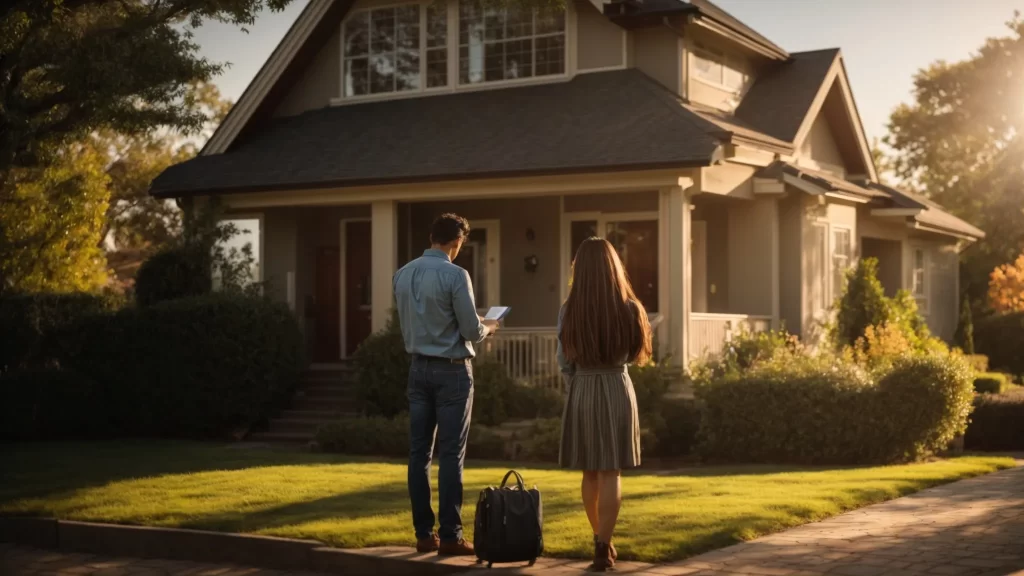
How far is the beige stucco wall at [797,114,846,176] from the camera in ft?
76.8

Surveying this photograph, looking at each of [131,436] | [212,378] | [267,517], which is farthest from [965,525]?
[131,436]

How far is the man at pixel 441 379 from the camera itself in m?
8.62

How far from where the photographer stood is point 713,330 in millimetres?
19219

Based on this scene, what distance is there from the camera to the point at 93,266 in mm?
33156

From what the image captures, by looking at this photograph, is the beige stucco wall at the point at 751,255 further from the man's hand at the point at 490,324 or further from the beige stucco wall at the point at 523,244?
the man's hand at the point at 490,324

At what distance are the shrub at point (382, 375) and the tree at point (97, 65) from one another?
4.28 m

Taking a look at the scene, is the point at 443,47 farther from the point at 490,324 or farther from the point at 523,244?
the point at 490,324

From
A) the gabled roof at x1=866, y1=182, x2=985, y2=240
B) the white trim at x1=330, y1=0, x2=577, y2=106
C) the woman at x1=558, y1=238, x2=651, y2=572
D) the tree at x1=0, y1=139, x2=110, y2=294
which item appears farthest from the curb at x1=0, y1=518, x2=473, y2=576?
the tree at x1=0, y1=139, x2=110, y2=294

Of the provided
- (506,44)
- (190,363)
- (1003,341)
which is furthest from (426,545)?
(1003,341)

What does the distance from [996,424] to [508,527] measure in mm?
12855

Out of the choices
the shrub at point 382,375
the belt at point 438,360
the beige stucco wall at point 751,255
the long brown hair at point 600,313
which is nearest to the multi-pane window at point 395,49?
the beige stucco wall at point 751,255

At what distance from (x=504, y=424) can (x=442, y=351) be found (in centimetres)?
892

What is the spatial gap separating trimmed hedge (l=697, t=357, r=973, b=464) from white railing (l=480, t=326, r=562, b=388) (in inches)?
135

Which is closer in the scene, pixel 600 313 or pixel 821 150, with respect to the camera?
pixel 600 313
